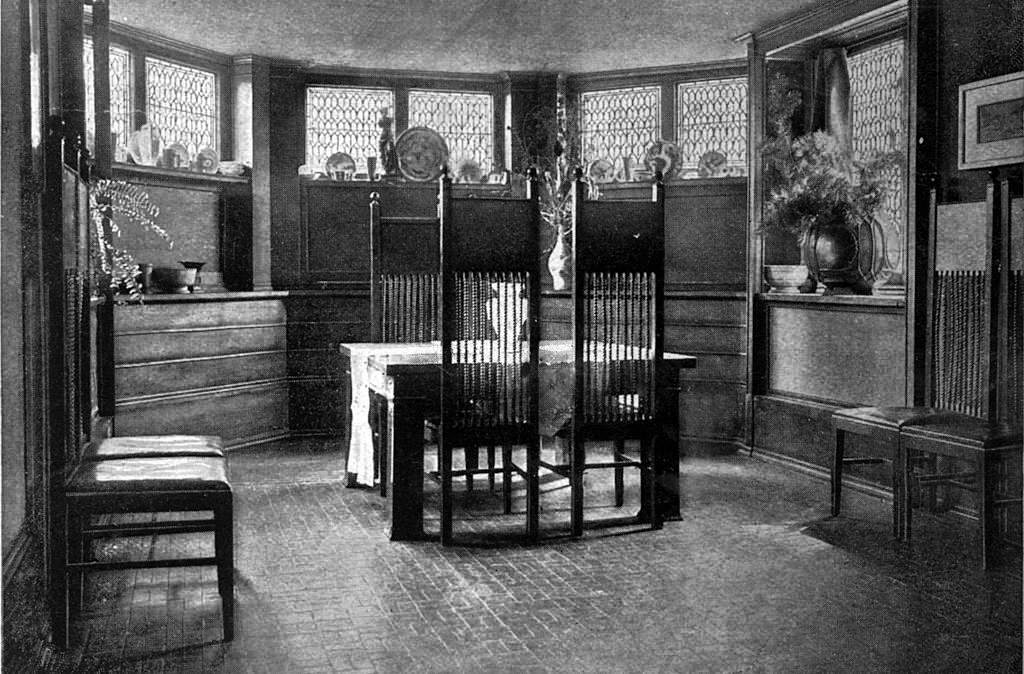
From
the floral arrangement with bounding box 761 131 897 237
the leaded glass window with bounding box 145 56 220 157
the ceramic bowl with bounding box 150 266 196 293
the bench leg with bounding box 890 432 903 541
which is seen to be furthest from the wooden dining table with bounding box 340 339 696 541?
the leaded glass window with bounding box 145 56 220 157

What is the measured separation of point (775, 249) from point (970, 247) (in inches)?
82.8

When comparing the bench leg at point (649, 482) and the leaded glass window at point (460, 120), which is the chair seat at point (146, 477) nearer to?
the bench leg at point (649, 482)

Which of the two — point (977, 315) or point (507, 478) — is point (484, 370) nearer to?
point (507, 478)

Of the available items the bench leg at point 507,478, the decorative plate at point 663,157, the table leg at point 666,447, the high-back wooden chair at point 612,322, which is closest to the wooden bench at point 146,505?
the high-back wooden chair at point 612,322

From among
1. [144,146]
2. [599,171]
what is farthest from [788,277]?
[144,146]

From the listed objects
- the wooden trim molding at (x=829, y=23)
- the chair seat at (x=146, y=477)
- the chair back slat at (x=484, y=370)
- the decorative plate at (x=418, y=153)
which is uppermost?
the wooden trim molding at (x=829, y=23)

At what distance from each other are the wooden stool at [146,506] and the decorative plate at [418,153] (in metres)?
4.86

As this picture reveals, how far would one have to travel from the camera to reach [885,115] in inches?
244

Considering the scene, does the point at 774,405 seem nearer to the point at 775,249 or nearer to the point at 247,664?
the point at 775,249

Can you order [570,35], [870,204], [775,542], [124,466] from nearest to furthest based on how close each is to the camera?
[124,466] → [775,542] → [870,204] → [570,35]

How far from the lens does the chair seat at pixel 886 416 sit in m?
4.43

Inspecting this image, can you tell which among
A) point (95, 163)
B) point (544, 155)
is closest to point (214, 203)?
point (544, 155)

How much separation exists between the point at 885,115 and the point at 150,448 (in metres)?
4.74

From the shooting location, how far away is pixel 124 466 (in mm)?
3420
